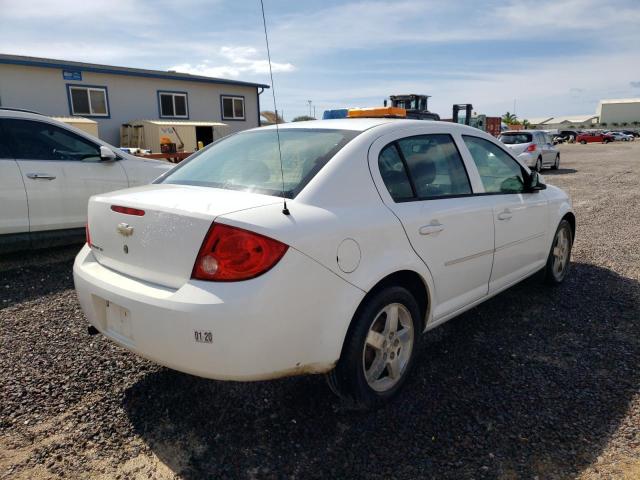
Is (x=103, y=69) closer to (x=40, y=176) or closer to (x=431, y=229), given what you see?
(x=40, y=176)

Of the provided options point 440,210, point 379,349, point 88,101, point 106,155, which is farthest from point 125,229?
point 88,101


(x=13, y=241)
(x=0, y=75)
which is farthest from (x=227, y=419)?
(x=0, y=75)

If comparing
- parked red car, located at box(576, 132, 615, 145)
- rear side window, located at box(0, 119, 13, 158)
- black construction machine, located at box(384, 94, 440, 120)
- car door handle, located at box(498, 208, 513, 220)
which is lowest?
parked red car, located at box(576, 132, 615, 145)

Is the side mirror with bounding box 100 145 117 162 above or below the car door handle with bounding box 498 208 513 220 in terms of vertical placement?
above

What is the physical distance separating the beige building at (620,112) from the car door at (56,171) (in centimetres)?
11510

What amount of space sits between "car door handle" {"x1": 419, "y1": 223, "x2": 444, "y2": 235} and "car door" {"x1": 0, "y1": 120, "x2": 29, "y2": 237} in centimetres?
431

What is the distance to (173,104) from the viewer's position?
21062 mm

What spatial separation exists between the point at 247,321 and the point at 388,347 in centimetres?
100

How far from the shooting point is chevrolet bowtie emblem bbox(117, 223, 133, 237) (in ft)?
8.09

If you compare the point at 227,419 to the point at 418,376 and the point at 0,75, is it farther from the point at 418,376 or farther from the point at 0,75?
the point at 0,75

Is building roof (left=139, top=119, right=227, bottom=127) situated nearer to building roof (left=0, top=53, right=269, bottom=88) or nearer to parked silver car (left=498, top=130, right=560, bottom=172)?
building roof (left=0, top=53, right=269, bottom=88)

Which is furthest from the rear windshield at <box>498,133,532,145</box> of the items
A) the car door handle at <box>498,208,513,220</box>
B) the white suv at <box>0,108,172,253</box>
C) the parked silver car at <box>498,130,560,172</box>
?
the white suv at <box>0,108,172,253</box>

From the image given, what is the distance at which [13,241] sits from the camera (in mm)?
4988

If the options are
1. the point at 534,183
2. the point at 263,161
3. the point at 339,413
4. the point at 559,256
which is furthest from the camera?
the point at 559,256
